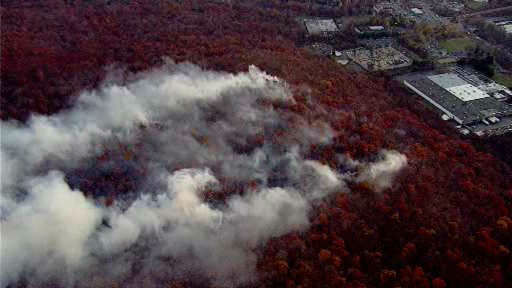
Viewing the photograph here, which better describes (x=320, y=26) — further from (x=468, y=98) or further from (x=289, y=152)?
(x=289, y=152)

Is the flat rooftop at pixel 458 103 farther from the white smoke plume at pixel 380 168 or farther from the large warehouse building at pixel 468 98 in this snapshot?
the white smoke plume at pixel 380 168

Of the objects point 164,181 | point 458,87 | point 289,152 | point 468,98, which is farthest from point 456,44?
point 164,181

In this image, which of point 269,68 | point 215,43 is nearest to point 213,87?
point 269,68

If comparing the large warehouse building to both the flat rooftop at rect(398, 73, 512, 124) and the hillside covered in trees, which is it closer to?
the flat rooftop at rect(398, 73, 512, 124)

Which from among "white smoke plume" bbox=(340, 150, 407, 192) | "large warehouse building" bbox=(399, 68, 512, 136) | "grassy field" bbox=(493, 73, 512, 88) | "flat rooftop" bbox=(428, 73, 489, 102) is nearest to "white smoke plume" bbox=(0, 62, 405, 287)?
"white smoke plume" bbox=(340, 150, 407, 192)

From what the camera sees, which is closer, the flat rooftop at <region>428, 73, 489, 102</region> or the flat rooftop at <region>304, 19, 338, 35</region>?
the flat rooftop at <region>428, 73, 489, 102</region>

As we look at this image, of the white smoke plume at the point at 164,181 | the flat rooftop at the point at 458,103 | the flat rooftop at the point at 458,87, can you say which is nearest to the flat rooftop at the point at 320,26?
the flat rooftop at the point at 458,103
